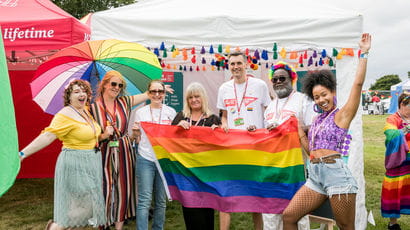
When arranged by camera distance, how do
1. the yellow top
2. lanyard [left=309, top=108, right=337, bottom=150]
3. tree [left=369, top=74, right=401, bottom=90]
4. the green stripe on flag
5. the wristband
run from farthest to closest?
1. tree [left=369, top=74, right=401, bottom=90]
2. the yellow top
3. lanyard [left=309, top=108, right=337, bottom=150]
4. the wristband
5. the green stripe on flag

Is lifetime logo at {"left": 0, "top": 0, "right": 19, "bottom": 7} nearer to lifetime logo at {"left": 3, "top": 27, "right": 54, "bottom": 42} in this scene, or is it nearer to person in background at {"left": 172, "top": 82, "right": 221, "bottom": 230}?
lifetime logo at {"left": 3, "top": 27, "right": 54, "bottom": 42}

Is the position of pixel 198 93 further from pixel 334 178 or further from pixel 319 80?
pixel 334 178

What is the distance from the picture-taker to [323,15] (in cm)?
435

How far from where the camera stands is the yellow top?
317cm

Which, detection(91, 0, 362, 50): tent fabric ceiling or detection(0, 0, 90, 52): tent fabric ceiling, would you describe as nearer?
detection(91, 0, 362, 50): tent fabric ceiling

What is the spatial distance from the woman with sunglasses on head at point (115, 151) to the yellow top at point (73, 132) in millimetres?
244

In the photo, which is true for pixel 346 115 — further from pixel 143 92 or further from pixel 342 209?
pixel 143 92

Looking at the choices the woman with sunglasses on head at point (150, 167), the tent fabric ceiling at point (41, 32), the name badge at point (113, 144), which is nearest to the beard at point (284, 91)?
the woman with sunglasses on head at point (150, 167)

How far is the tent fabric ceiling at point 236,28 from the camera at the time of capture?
167 inches

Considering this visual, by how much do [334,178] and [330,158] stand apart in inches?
6.2

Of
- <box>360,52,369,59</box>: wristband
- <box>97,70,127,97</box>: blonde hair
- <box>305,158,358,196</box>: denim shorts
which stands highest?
<box>360,52,369,59</box>: wristband

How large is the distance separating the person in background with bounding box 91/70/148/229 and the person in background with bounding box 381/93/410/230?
11.3ft

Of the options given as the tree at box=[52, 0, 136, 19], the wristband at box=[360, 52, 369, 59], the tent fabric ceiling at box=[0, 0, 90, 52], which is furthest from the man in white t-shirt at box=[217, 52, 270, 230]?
the tree at box=[52, 0, 136, 19]

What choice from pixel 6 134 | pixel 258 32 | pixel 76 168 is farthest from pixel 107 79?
pixel 6 134
